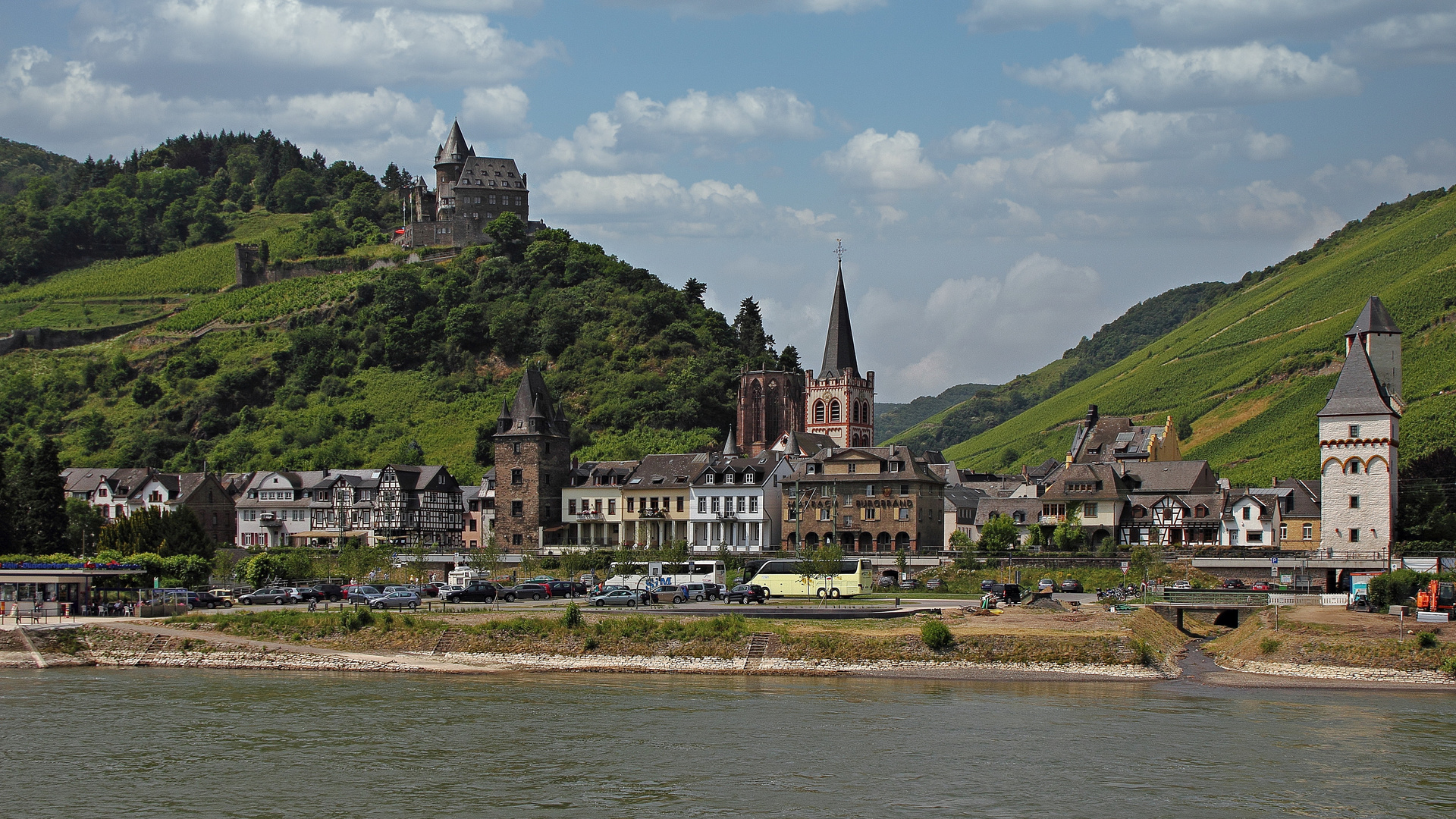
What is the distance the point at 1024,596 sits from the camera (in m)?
65.8

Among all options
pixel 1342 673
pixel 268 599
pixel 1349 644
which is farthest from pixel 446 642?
pixel 1349 644

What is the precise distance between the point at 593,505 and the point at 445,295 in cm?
6652

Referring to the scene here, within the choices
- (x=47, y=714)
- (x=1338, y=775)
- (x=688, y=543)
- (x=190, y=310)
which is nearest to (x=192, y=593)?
(x=47, y=714)

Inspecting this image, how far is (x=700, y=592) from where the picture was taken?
68250 mm

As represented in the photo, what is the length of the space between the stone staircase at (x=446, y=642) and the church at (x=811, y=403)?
81.8m

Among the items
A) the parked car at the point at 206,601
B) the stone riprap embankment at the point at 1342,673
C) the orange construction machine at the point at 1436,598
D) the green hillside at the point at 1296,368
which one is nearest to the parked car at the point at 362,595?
the parked car at the point at 206,601

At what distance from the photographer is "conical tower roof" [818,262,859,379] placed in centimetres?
14174

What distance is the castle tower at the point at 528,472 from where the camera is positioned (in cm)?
10038

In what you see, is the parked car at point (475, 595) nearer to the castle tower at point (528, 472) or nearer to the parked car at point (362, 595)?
the parked car at point (362, 595)

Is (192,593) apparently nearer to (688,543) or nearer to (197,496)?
(688,543)

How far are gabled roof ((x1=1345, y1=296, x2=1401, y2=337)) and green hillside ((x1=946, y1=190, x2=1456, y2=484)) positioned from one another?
1633 cm

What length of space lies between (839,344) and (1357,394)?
6881cm

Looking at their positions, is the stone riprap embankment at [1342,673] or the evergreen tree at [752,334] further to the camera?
the evergreen tree at [752,334]

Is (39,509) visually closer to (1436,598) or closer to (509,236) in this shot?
(1436,598)
